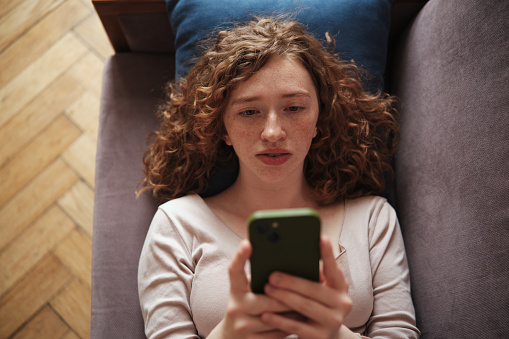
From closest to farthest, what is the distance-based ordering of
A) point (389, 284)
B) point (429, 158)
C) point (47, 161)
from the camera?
point (389, 284)
point (429, 158)
point (47, 161)

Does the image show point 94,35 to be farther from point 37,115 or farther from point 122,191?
point 122,191

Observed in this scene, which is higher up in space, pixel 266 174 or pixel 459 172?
pixel 266 174

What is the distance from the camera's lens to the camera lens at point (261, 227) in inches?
30.4

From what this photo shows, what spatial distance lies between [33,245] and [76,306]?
0.34 m

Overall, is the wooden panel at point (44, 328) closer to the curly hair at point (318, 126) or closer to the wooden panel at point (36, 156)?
the wooden panel at point (36, 156)

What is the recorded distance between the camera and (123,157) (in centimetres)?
162

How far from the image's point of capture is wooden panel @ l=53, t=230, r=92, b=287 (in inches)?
74.9

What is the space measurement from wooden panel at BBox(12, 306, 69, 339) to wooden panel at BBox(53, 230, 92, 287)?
7.2 inches

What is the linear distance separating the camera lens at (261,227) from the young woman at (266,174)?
0.29 metres

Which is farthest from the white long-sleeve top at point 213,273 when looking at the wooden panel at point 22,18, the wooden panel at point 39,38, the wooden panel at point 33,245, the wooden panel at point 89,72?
the wooden panel at point 22,18

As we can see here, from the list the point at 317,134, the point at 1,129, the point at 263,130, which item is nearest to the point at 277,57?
the point at 263,130

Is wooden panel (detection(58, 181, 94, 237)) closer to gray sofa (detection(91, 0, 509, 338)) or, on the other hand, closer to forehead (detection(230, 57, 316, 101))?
gray sofa (detection(91, 0, 509, 338))

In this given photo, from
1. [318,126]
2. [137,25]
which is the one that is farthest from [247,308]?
[137,25]

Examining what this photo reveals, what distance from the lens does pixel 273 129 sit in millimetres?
1153
